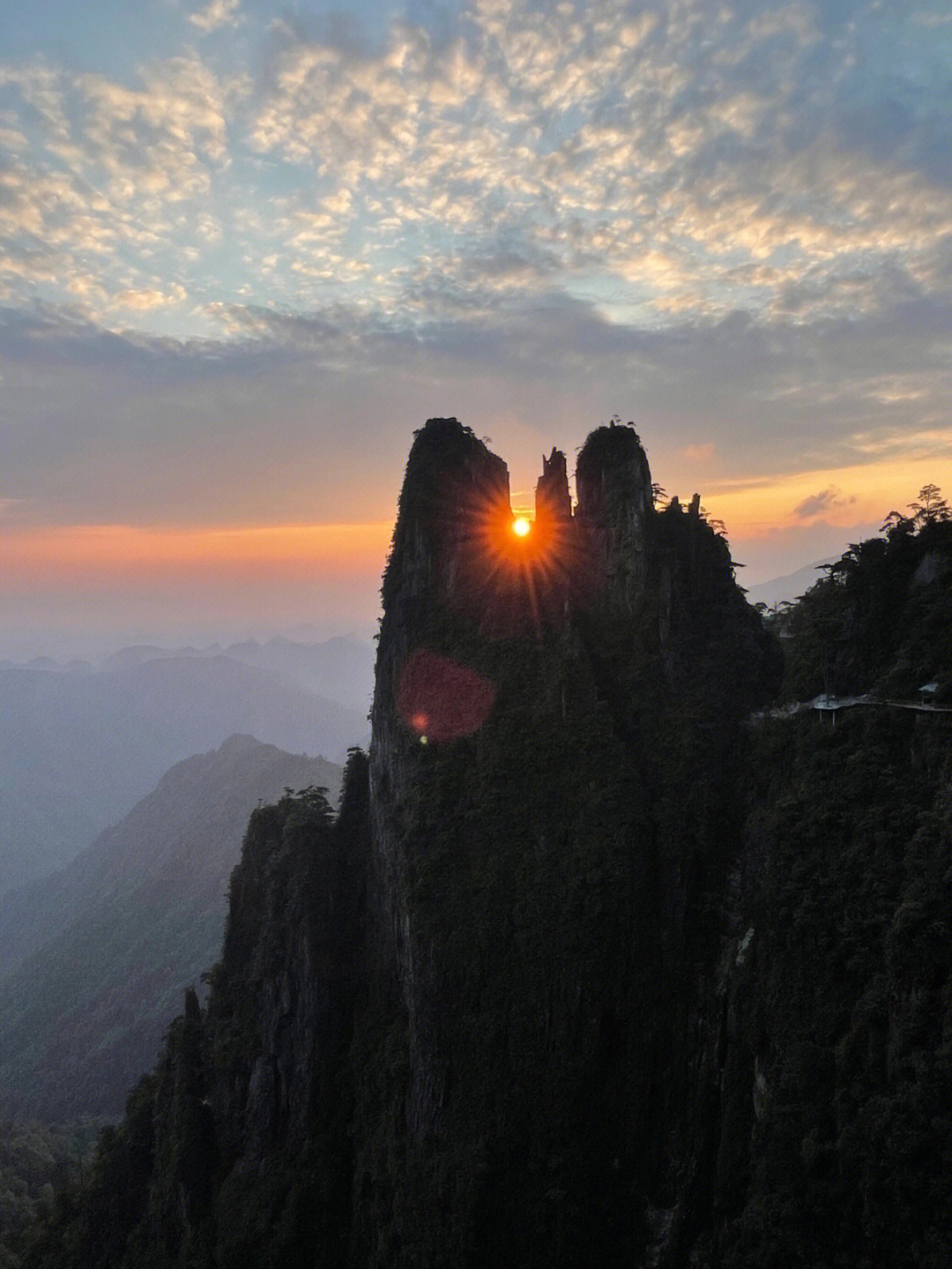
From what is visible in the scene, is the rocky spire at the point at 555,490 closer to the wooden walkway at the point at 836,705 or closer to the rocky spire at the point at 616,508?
the rocky spire at the point at 616,508

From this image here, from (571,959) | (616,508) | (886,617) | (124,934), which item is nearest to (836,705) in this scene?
(886,617)

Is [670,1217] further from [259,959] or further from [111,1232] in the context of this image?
[111,1232]

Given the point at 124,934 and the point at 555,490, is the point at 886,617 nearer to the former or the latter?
the point at 555,490

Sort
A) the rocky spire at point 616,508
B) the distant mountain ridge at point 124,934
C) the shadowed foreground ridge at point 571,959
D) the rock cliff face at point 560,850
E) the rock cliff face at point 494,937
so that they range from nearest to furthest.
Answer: the shadowed foreground ridge at point 571,959, the rock cliff face at point 560,850, the rock cliff face at point 494,937, the rocky spire at point 616,508, the distant mountain ridge at point 124,934

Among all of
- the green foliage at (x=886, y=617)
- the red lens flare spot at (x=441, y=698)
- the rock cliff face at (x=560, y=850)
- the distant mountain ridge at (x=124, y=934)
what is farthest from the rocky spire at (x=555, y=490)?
the distant mountain ridge at (x=124, y=934)

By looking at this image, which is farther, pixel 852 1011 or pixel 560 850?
pixel 560 850

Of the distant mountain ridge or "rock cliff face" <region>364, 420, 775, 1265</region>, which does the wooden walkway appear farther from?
the distant mountain ridge

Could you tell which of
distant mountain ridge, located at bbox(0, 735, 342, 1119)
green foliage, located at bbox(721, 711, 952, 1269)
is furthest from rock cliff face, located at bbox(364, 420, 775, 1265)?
distant mountain ridge, located at bbox(0, 735, 342, 1119)
